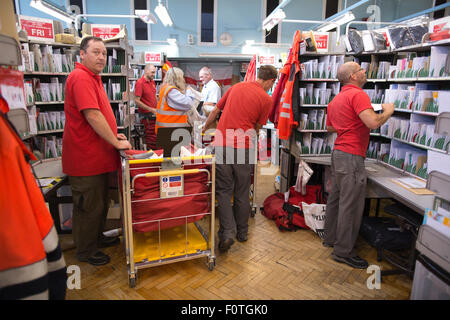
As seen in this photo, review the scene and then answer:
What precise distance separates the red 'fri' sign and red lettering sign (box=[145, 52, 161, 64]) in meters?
3.98

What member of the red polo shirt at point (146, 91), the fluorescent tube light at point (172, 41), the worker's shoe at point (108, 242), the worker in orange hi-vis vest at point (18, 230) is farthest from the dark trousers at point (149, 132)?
the fluorescent tube light at point (172, 41)

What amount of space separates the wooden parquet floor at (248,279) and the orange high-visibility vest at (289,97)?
1.53 meters

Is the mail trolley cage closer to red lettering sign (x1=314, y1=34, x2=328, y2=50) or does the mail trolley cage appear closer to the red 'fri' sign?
the red 'fri' sign

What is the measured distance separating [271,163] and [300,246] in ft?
12.0

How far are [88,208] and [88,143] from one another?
58 cm

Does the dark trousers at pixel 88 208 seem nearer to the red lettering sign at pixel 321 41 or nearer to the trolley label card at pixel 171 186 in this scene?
the trolley label card at pixel 171 186

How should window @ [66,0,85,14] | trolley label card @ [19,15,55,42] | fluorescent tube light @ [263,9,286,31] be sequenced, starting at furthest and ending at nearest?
window @ [66,0,85,14], fluorescent tube light @ [263,9,286,31], trolley label card @ [19,15,55,42]

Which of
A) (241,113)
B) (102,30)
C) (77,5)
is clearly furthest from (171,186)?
(77,5)

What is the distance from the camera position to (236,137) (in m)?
2.91

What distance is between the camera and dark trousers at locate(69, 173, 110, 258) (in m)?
2.53

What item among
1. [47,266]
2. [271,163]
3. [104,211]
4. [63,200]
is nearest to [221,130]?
[104,211]

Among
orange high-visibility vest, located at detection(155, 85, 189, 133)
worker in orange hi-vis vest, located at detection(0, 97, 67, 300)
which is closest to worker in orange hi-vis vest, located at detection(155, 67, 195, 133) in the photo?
orange high-visibility vest, located at detection(155, 85, 189, 133)
